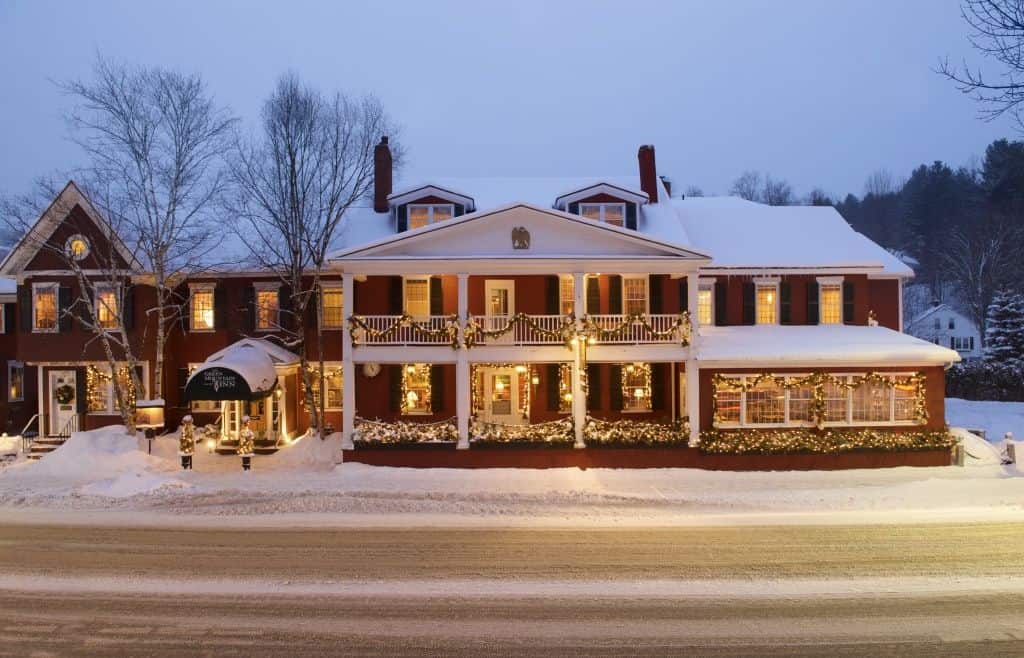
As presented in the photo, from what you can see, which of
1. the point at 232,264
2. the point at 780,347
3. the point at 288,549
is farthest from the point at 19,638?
the point at 780,347

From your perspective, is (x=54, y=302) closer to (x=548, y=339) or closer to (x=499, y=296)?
(x=499, y=296)

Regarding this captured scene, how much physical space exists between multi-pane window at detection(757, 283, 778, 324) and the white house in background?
4029 cm

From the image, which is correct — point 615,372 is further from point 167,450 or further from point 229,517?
point 167,450

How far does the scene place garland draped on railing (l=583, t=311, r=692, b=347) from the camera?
787 inches

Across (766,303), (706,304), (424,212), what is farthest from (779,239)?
(424,212)

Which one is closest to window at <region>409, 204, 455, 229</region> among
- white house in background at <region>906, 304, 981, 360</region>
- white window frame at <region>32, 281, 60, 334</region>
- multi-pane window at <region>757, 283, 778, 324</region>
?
multi-pane window at <region>757, 283, 778, 324</region>

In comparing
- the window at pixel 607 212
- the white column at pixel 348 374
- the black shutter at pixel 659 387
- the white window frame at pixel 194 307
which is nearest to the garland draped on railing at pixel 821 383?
the black shutter at pixel 659 387

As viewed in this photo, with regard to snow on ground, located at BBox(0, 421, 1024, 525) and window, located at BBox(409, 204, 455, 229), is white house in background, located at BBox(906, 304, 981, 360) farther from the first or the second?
window, located at BBox(409, 204, 455, 229)

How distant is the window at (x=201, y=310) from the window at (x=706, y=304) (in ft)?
58.1

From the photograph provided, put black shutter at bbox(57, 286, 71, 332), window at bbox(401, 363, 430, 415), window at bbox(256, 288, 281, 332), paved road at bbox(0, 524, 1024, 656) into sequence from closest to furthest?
paved road at bbox(0, 524, 1024, 656)
window at bbox(401, 363, 430, 415)
black shutter at bbox(57, 286, 71, 332)
window at bbox(256, 288, 281, 332)

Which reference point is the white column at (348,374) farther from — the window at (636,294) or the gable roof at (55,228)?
the window at (636,294)

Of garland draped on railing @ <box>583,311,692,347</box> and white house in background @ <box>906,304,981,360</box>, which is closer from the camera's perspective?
garland draped on railing @ <box>583,311,692,347</box>

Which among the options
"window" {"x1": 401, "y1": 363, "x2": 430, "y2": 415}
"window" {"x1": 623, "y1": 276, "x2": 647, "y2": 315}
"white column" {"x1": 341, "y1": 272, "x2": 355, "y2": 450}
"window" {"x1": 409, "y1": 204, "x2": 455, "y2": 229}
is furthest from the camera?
"window" {"x1": 409, "y1": 204, "x2": 455, "y2": 229}

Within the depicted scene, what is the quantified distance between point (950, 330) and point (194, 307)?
5812 cm
